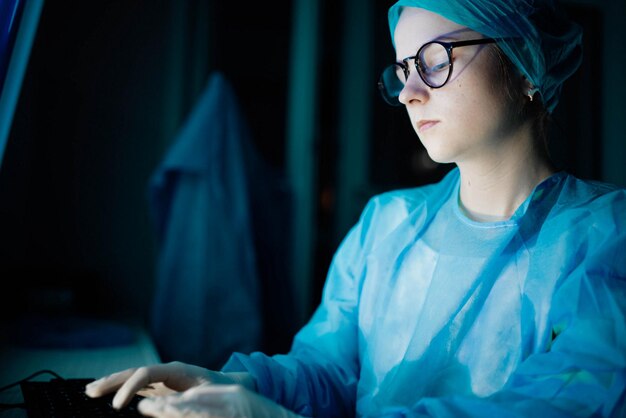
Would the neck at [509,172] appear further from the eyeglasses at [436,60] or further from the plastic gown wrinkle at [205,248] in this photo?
the plastic gown wrinkle at [205,248]

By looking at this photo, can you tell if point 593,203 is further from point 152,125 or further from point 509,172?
point 152,125

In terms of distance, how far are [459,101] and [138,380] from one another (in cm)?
62

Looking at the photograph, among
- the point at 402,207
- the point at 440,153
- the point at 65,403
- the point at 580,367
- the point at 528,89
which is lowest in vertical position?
the point at 65,403

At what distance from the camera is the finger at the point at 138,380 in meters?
0.73

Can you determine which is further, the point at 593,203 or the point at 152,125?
the point at 152,125

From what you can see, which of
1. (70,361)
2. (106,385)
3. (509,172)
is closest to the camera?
(106,385)

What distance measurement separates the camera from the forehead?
940 mm

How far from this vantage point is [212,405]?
2.23 ft

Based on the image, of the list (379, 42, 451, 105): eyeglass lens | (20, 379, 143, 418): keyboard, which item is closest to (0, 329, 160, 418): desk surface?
(20, 379, 143, 418): keyboard

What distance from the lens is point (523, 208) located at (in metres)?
0.93

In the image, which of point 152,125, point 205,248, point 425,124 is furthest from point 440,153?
point 152,125

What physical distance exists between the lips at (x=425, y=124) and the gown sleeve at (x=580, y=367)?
32 centimetres

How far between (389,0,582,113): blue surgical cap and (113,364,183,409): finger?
69 centimetres

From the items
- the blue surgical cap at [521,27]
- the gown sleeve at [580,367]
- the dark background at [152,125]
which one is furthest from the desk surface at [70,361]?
the blue surgical cap at [521,27]
